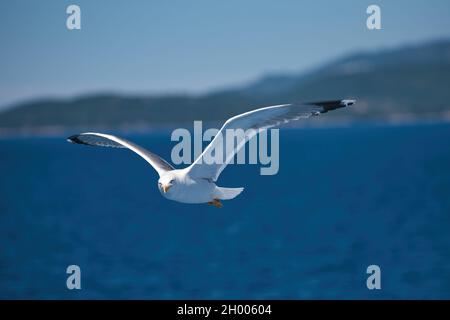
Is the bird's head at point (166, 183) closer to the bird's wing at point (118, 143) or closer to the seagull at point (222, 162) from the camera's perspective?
the seagull at point (222, 162)

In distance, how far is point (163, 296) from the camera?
97.2 feet

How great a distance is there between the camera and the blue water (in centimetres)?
3136

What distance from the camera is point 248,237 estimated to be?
140 ft

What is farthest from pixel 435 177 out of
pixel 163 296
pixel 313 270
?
pixel 163 296

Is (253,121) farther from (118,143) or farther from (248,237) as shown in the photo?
(248,237)

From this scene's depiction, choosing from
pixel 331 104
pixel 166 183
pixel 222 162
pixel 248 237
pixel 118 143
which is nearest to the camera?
pixel 331 104

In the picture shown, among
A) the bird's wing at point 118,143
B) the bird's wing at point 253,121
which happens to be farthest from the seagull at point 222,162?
the bird's wing at point 118,143

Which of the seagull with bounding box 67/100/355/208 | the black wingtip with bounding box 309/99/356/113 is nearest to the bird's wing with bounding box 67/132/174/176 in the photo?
the seagull with bounding box 67/100/355/208

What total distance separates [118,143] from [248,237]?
93.0 ft

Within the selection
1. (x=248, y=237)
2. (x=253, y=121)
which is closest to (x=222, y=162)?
(x=253, y=121)

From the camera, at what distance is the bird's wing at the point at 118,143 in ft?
46.2

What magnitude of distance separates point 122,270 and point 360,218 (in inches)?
693

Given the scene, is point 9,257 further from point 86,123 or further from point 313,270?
point 86,123

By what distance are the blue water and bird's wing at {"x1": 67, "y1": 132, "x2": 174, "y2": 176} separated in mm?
14686
